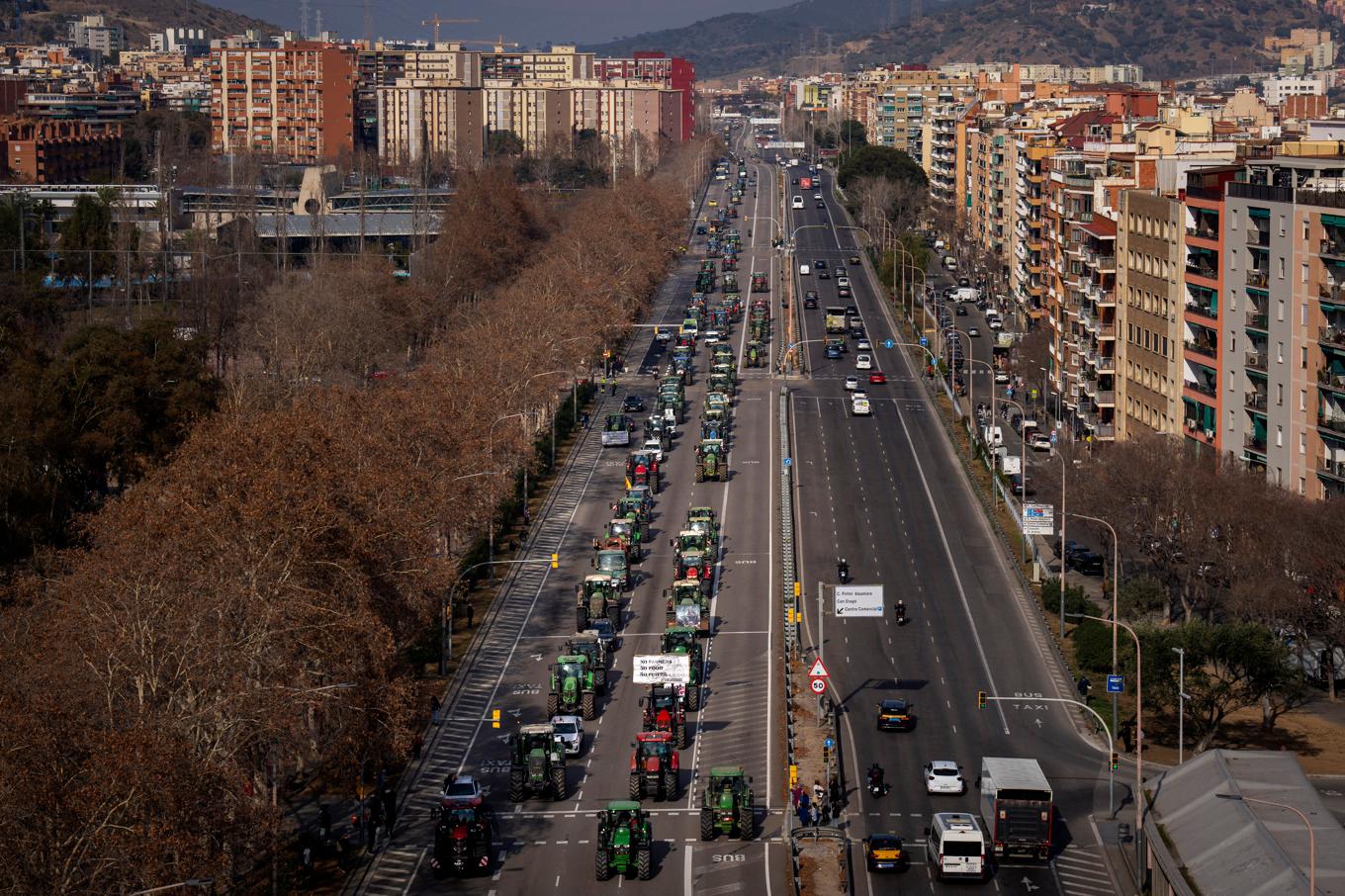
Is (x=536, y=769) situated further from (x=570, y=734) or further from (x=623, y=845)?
(x=623, y=845)

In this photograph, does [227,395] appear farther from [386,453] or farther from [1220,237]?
[1220,237]

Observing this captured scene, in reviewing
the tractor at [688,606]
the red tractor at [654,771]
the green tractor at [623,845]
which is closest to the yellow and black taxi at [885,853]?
the green tractor at [623,845]

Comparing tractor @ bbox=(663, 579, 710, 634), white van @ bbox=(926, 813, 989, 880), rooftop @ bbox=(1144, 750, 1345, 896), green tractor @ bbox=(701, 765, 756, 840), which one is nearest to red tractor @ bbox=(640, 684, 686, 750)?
green tractor @ bbox=(701, 765, 756, 840)

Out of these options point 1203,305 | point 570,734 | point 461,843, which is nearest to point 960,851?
point 461,843

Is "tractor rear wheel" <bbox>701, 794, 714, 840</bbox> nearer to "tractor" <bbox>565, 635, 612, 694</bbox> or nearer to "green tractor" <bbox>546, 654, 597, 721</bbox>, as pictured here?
"green tractor" <bbox>546, 654, 597, 721</bbox>

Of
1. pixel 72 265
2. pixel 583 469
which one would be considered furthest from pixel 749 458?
pixel 72 265

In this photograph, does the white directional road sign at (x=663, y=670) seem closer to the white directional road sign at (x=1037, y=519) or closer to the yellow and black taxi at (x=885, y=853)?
the yellow and black taxi at (x=885, y=853)
